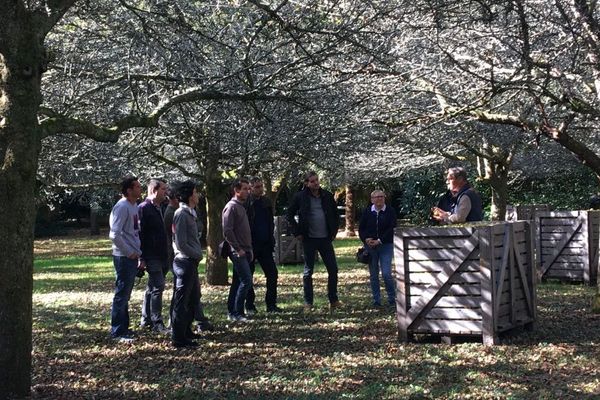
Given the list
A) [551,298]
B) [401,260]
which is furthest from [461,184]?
[551,298]

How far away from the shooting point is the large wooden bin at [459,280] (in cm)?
838

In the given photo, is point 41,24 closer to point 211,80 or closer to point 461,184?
point 211,80

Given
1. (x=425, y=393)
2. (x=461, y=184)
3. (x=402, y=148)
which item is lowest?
(x=425, y=393)

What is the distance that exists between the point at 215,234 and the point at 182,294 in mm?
7432

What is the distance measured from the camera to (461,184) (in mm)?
9484

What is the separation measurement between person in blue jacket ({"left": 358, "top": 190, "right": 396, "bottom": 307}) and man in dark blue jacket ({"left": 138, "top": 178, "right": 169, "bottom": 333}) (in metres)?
3.38

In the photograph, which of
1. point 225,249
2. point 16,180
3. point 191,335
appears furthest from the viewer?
point 225,249

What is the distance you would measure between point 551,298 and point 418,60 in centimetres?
446

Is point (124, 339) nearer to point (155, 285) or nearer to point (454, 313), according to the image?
point (155, 285)

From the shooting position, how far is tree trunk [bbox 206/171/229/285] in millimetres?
15805

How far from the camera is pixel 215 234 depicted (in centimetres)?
1603

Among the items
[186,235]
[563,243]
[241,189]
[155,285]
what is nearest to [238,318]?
[155,285]

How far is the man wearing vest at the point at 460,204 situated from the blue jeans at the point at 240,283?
2565 mm

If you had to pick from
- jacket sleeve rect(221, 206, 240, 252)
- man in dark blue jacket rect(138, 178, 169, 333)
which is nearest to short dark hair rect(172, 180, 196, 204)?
man in dark blue jacket rect(138, 178, 169, 333)
